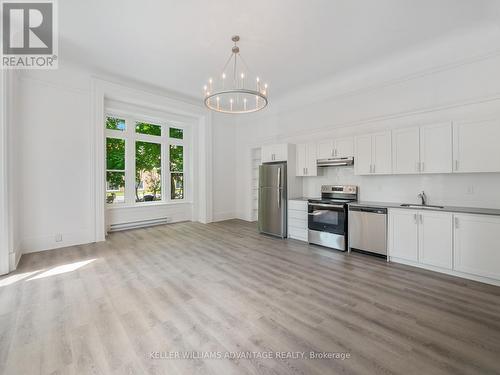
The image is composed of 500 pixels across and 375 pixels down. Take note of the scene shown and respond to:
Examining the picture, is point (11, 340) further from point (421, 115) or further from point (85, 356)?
point (421, 115)

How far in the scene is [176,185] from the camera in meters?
6.88

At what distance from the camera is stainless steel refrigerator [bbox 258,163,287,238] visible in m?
5.11

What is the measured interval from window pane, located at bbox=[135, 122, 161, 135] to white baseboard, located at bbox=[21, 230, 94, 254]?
298cm

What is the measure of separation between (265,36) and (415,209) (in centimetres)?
349

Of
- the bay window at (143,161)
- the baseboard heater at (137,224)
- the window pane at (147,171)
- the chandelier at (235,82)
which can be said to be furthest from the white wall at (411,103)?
the baseboard heater at (137,224)

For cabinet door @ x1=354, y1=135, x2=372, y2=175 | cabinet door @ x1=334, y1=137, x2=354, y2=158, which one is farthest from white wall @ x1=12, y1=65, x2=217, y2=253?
cabinet door @ x1=354, y1=135, x2=372, y2=175

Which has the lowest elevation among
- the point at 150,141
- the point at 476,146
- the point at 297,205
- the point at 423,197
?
the point at 297,205

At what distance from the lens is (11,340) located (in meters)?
1.83

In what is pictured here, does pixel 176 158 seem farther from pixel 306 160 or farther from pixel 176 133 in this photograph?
pixel 306 160

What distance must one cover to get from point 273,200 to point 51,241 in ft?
15.0

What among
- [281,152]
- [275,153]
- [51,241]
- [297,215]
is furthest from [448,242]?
[51,241]

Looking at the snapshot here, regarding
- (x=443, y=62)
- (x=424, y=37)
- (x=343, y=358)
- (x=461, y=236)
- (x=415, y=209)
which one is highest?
(x=424, y=37)

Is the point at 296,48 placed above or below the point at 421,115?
above

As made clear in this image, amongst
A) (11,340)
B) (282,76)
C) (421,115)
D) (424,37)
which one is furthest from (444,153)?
(11,340)
